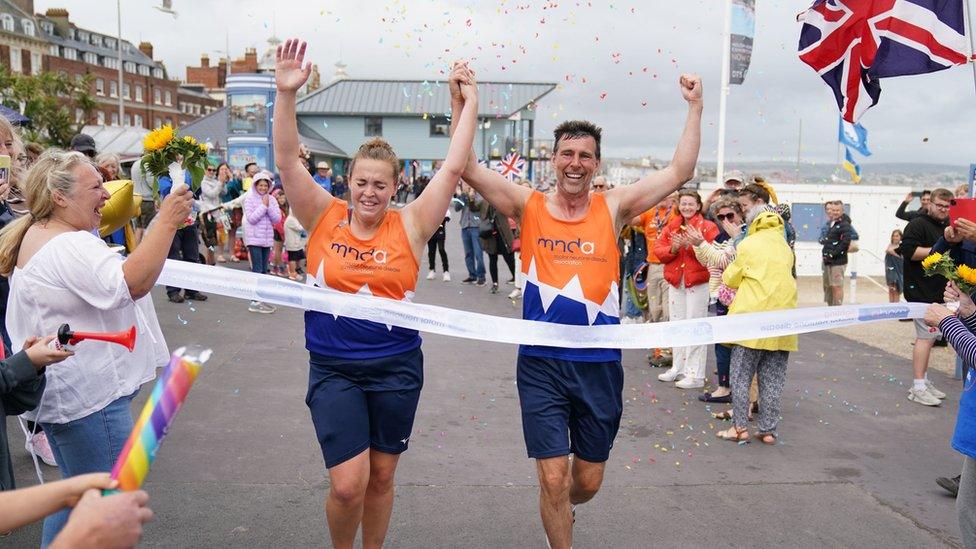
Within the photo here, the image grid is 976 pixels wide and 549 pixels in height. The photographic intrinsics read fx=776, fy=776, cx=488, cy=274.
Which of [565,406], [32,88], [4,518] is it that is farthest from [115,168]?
[32,88]

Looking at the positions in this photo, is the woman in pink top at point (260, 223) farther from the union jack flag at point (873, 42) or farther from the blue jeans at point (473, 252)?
the union jack flag at point (873, 42)

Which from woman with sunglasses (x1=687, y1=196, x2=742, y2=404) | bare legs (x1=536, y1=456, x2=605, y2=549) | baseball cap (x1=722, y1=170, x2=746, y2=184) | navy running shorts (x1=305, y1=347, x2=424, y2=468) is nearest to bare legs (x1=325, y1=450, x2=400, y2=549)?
navy running shorts (x1=305, y1=347, x2=424, y2=468)

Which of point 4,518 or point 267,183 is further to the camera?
point 267,183

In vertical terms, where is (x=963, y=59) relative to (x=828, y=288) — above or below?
above

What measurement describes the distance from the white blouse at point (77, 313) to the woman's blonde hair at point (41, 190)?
98 mm

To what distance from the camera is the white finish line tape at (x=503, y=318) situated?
3.66 meters

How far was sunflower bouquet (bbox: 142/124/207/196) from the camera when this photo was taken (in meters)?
3.72

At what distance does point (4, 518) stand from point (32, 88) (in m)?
43.3

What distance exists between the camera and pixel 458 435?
616 centimetres

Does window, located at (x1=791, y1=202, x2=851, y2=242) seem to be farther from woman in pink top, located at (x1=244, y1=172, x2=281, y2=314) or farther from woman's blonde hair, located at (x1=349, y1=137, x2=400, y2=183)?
woman's blonde hair, located at (x1=349, y1=137, x2=400, y2=183)

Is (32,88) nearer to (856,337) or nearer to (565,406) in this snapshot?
(856,337)

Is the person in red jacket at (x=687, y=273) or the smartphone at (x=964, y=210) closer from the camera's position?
the smartphone at (x=964, y=210)

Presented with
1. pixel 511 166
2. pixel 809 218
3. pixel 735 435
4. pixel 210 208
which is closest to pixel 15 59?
pixel 511 166

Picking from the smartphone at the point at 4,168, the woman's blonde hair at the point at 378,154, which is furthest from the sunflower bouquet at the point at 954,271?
the smartphone at the point at 4,168
